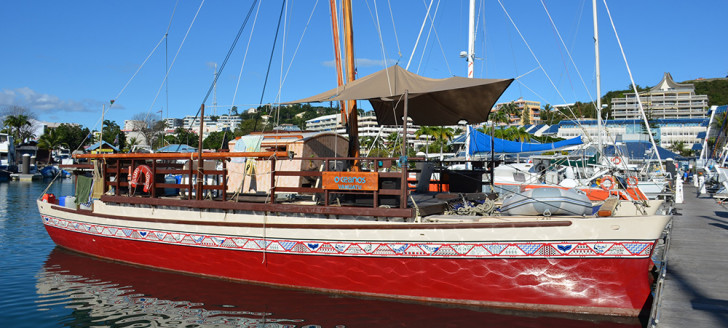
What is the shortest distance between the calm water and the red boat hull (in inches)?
6.8

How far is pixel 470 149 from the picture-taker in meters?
18.6

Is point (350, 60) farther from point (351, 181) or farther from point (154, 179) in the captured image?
point (154, 179)

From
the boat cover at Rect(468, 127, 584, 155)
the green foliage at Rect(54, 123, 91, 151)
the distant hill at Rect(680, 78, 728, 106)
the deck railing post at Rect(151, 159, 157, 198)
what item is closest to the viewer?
the deck railing post at Rect(151, 159, 157, 198)

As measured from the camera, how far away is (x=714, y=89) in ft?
483

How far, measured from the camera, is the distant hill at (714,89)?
130750 millimetres

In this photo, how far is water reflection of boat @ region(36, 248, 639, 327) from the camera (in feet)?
22.9

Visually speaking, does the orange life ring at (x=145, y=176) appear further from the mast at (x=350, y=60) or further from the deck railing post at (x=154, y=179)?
the mast at (x=350, y=60)

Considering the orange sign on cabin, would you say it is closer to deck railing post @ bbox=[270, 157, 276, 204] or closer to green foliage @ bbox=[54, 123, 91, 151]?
deck railing post @ bbox=[270, 157, 276, 204]

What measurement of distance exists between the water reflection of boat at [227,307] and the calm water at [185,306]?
0.01 metres

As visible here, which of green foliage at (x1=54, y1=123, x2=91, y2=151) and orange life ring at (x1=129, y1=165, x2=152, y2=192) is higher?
green foliage at (x1=54, y1=123, x2=91, y2=151)

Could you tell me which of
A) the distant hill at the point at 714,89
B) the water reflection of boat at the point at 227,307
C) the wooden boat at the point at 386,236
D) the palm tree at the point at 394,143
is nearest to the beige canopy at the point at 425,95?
the wooden boat at the point at 386,236

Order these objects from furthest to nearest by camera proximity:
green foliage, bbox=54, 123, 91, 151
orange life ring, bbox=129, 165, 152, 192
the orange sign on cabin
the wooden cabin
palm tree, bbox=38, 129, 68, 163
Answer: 1. green foliage, bbox=54, 123, 91, 151
2. palm tree, bbox=38, 129, 68, 163
3. orange life ring, bbox=129, 165, 152, 192
4. the wooden cabin
5. the orange sign on cabin

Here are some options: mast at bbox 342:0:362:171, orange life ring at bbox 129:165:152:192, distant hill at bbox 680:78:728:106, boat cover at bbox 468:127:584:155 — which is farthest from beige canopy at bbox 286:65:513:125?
distant hill at bbox 680:78:728:106

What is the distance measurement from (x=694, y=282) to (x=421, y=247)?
4.12 m
